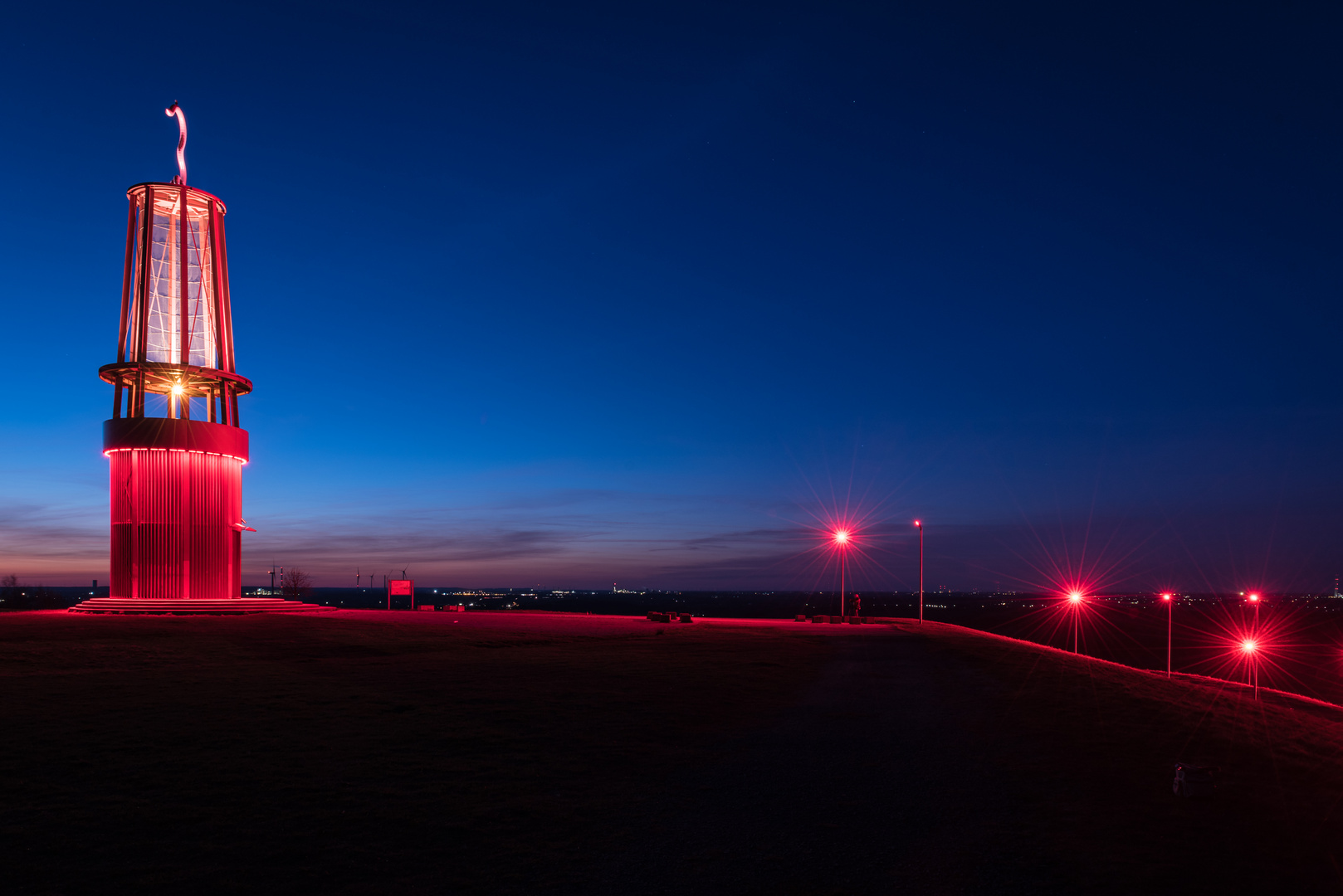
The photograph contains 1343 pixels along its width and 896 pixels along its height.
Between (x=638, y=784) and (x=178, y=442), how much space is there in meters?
32.6

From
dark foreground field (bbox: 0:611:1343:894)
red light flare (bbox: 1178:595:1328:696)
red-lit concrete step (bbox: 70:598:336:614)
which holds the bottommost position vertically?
red light flare (bbox: 1178:595:1328:696)

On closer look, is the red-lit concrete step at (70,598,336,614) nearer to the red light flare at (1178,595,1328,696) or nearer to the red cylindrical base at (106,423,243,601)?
the red cylindrical base at (106,423,243,601)

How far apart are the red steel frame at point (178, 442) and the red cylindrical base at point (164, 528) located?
0.12ft

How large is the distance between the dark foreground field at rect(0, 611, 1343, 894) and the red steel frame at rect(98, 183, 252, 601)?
16673 mm

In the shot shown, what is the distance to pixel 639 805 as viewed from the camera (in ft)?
25.6

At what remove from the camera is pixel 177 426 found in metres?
33.7

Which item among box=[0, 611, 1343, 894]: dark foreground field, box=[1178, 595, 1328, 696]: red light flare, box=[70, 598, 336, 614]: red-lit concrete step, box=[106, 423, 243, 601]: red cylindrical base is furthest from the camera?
box=[1178, 595, 1328, 696]: red light flare

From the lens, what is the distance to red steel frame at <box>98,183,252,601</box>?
3325 centimetres

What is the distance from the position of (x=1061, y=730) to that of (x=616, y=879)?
8.66 metres

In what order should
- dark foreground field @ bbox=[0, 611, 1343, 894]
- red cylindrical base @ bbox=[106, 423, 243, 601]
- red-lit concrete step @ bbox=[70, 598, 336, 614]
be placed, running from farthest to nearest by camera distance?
red cylindrical base @ bbox=[106, 423, 243, 601] < red-lit concrete step @ bbox=[70, 598, 336, 614] < dark foreground field @ bbox=[0, 611, 1343, 894]

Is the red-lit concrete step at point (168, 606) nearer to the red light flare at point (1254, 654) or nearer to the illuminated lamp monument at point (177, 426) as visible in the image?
the illuminated lamp monument at point (177, 426)

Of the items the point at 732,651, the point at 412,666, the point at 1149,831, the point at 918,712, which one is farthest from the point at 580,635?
the point at 1149,831

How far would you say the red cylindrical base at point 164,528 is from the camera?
3309 centimetres

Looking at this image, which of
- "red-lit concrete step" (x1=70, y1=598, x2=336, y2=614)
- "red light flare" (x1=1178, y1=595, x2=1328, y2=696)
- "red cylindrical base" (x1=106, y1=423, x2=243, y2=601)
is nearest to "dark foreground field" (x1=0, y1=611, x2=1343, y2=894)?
"red light flare" (x1=1178, y1=595, x2=1328, y2=696)
